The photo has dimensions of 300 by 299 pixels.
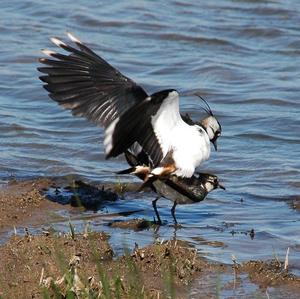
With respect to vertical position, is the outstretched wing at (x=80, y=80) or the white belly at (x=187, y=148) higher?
the outstretched wing at (x=80, y=80)

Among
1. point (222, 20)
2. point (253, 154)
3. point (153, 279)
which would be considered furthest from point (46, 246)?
point (222, 20)

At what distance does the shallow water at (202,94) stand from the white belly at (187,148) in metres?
0.49

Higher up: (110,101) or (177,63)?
(110,101)

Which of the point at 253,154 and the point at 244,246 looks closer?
the point at 244,246

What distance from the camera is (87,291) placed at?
4.97 m

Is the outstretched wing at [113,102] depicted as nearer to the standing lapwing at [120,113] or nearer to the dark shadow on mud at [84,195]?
the standing lapwing at [120,113]

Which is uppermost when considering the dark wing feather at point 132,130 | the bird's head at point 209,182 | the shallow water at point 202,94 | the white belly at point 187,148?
the dark wing feather at point 132,130

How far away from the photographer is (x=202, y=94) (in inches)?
442

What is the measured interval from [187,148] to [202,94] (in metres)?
3.95

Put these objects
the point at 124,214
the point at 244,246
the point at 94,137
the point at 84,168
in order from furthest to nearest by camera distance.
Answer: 1. the point at 94,137
2. the point at 84,168
3. the point at 124,214
4. the point at 244,246

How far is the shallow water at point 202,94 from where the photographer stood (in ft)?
26.0

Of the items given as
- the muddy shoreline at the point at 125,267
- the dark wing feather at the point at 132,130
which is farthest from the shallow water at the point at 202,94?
the dark wing feather at the point at 132,130

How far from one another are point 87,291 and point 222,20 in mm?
9238

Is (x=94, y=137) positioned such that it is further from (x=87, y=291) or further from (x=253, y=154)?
(x=87, y=291)
